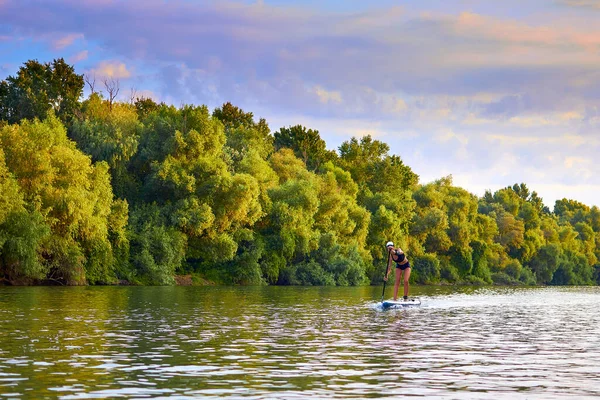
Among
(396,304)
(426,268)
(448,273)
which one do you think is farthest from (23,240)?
(448,273)

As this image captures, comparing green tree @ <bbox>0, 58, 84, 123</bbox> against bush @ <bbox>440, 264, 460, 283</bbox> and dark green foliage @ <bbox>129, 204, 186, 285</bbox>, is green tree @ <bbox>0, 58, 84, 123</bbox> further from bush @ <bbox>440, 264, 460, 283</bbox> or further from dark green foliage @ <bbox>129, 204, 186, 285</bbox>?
bush @ <bbox>440, 264, 460, 283</bbox>

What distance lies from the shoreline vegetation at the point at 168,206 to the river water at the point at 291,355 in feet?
113

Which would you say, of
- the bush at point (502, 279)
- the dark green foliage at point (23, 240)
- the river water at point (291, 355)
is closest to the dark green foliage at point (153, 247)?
the dark green foliage at point (23, 240)

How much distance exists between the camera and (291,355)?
23281 mm

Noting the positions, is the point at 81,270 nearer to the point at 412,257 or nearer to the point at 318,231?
the point at 318,231

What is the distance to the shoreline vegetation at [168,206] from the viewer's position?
7356 cm

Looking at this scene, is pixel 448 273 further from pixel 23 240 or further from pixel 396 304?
pixel 396 304

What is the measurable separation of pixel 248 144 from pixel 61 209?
135 ft

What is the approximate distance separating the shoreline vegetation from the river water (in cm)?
3438

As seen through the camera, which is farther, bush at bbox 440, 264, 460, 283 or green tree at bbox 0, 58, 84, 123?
bush at bbox 440, 264, 460, 283

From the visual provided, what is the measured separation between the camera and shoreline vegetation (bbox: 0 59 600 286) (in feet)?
241

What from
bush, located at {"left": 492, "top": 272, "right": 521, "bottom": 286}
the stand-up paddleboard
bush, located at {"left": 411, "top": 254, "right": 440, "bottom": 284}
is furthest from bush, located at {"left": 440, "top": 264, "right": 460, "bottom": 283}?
the stand-up paddleboard

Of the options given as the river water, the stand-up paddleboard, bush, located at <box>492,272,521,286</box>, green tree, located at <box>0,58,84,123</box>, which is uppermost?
A: green tree, located at <box>0,58,84,123</box>

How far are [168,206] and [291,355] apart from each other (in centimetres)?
6923
